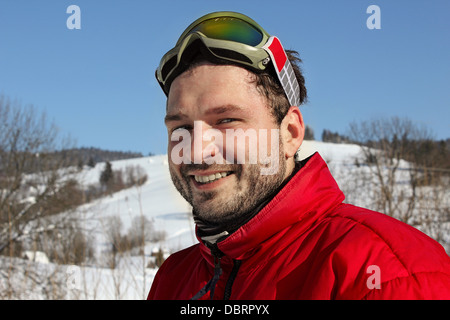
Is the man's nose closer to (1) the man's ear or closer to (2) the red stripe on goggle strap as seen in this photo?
(1) the man's ear

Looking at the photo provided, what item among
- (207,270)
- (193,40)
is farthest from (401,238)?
(193,40)

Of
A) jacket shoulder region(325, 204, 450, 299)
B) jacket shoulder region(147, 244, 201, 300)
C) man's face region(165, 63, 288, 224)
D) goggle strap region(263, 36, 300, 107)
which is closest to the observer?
jacket shoulder region(325, 204, 450, 299)

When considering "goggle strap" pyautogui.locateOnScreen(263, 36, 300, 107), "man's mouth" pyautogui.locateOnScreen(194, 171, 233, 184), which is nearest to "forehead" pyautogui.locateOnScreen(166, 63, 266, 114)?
"goggle strap" pyautogui.locateOnScreen(263, 36, 300, 107)

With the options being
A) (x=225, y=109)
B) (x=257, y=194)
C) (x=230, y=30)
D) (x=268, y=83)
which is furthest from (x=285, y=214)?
(x=230, y=30)

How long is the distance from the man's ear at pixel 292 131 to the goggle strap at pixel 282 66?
6 cm

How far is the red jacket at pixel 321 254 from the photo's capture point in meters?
0.89

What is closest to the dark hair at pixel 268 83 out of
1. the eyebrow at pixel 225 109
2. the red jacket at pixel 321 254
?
the eyebrow at pixel 225 109

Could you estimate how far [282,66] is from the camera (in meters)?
1.49

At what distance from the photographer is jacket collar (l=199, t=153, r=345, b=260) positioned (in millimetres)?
1197

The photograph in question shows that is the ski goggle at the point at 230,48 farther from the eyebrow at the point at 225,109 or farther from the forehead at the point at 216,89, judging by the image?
the eyebrow at the point at 225,109

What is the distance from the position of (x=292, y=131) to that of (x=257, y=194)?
0.32 m
